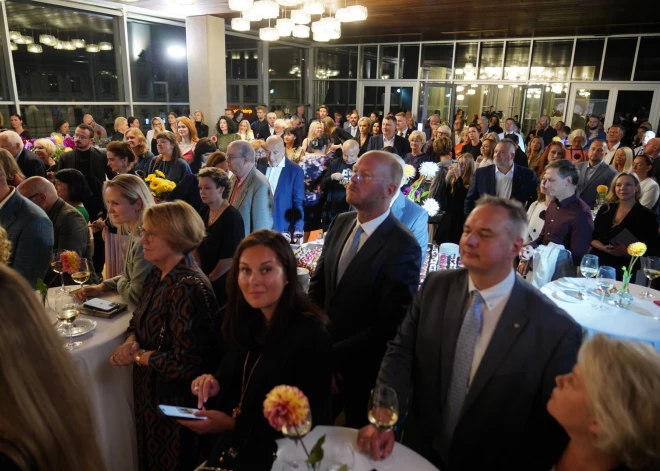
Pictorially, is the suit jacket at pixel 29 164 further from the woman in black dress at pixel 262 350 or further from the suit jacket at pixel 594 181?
the suit jacket at pixel 594 181

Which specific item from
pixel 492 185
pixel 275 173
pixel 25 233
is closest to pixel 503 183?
pixel 492 185

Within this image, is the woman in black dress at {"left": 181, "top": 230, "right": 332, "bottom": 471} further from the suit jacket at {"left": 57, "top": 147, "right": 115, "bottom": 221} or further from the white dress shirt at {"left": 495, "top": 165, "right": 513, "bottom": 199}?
the suit jacket at {"left": 57, "top": 147, "right": 115, "bottom": 221}

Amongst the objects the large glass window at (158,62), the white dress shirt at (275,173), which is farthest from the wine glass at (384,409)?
the large glass window at (158,62)

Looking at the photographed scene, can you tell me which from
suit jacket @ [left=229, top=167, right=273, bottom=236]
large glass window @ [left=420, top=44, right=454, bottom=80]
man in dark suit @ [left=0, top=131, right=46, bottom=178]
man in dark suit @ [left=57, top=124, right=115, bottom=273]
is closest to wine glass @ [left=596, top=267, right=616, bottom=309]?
suit jacket @ [left=229, top=167, right=273, bottom=236]

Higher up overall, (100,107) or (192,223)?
(100,107)

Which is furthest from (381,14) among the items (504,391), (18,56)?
(504,391)

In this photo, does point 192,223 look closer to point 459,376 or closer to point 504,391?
point 459,376

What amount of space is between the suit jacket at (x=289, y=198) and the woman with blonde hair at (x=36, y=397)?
12.3ft

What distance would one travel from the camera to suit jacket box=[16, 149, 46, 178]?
5.11 meters

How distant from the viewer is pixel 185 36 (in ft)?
37.9

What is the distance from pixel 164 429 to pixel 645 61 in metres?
13.8

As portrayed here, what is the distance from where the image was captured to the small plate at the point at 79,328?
2.23 metres

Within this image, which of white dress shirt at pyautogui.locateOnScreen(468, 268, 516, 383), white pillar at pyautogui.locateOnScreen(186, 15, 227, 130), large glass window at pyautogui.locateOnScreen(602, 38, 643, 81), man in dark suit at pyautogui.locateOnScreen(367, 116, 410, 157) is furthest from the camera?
large glass window at pyautogui.locateOnScreen(602, 38, 643, 81)

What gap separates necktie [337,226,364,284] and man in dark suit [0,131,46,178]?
4.45m
